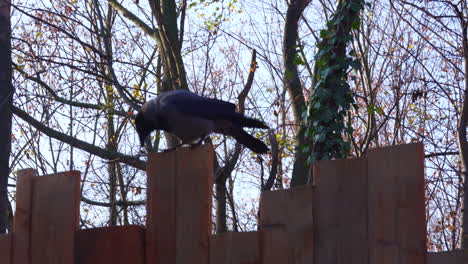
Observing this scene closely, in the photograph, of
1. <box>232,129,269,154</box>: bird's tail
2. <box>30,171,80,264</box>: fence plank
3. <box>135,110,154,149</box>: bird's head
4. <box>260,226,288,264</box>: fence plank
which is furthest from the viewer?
<box>135,110,154,149</box>: bird's head

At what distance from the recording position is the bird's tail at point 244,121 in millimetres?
3922

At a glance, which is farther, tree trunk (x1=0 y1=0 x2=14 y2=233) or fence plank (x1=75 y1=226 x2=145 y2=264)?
tree trunk (x1=0 y1=0 x2=14 y2=233)

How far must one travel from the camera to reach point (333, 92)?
780 cm

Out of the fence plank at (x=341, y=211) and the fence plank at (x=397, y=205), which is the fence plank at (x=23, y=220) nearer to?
the fence plank at (x=341, y=211)

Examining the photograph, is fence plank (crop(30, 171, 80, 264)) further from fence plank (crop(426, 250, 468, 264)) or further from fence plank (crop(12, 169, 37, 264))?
fence plank (crop(426, 250, 468, 264))

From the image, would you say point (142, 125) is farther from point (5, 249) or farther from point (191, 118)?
point (5, 249)

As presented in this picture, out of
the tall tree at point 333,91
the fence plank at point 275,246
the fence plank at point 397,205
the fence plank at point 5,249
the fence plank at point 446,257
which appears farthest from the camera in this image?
the tall tree at point 333,91

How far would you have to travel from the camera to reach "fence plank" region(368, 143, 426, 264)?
6.66ft

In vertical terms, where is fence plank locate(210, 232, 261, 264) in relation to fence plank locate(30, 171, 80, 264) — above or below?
below

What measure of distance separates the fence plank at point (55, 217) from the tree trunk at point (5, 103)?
193cm

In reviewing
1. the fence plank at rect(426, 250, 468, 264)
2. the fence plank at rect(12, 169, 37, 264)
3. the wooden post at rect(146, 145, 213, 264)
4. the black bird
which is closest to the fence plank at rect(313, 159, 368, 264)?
the fence plank at rect(426, 250, 468, 264)

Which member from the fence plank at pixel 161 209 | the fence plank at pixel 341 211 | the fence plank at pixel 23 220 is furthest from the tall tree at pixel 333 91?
the fence plank at pixel 341 211

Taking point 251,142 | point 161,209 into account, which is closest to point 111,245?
point 161,209

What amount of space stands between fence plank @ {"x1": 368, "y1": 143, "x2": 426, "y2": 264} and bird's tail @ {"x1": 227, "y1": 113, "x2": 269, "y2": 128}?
1675mm
